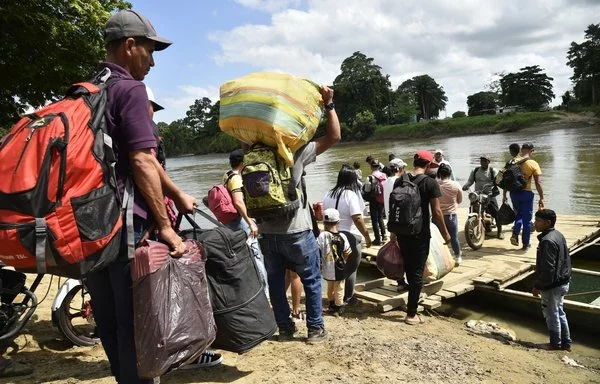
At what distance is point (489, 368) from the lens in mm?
3867

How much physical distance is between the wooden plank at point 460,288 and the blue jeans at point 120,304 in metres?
4.71

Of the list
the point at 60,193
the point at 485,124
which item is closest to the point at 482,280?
the point at 60,193

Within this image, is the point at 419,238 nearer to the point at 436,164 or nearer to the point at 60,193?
the point at 60,193

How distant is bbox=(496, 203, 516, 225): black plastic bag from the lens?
26.9 feet

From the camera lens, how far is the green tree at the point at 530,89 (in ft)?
252

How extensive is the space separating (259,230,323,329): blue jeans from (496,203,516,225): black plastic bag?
5.60 meters

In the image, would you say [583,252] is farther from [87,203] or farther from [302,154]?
[87,203]

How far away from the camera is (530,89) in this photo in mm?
77688

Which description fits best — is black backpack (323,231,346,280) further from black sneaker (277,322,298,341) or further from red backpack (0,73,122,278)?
red backpack (0,73,122,278)

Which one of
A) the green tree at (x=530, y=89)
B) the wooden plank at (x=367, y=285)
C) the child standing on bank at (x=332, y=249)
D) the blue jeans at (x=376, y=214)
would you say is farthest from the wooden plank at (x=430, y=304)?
the green tree at (x=530, y=89)

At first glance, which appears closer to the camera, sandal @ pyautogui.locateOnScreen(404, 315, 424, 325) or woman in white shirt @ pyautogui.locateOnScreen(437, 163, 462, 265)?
sandal @ pyautogui.locateOnScreen(404, 315, 424, 325)

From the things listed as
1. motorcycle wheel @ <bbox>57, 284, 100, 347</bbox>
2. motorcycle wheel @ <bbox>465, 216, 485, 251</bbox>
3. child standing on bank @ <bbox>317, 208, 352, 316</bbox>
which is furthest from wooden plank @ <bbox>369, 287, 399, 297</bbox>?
motorcycle wheel @ <bbox>57, 284, 100, 347</bbox>

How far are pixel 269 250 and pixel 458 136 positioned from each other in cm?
6726

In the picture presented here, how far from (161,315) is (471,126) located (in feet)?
235
